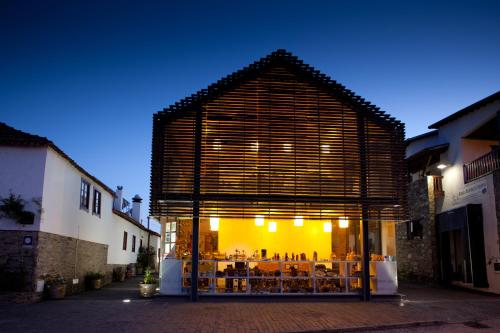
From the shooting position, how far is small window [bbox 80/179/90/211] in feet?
63.0

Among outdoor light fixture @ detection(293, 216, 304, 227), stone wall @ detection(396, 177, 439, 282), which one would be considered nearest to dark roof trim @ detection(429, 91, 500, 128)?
stone wall @ detection(396, 177, 439, 282)

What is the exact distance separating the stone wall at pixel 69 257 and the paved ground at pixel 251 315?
1394 mm

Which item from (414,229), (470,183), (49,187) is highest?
(470,183)

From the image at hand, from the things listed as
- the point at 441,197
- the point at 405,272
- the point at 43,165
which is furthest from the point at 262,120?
the point at 405,272

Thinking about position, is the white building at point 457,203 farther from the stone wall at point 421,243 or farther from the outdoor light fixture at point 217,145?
the outdoor light fixture at point 217,145

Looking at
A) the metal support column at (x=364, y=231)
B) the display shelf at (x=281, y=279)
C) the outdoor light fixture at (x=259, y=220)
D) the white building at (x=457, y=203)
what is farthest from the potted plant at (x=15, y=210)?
the white building at (x=457, y=203)

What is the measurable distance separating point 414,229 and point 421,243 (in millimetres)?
938

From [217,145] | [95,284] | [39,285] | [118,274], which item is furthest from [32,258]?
[118,274]

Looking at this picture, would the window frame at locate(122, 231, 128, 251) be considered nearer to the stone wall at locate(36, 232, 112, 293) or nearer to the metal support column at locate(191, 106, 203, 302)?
the stone wall at locate(36, 232, 112, 293)

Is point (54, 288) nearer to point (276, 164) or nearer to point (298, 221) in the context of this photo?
point (276, 164)

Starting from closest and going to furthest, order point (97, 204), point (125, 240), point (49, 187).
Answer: point (49, 187), point (97, 204), point (125, 240)

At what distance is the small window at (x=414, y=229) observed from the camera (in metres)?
23.2

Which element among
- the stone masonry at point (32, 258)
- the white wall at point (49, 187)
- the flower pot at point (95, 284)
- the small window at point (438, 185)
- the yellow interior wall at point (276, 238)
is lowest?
the flower pot at point (95, 284)

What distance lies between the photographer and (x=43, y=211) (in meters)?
14.8
